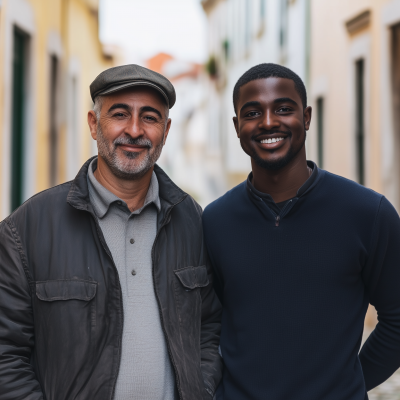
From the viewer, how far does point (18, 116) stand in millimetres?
7777

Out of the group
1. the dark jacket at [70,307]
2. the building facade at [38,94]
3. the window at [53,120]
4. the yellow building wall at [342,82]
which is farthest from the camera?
the window at [53,120]

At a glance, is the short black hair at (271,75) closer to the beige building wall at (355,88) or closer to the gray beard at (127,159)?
the gray beard at (127,159)

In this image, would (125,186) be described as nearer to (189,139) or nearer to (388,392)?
(388,392)

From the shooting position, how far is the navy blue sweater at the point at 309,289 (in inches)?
94.9

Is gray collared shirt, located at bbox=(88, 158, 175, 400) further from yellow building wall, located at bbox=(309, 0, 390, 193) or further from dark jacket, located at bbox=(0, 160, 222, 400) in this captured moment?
yellow building wall, located at bbox=(309, 0, 390, 193)

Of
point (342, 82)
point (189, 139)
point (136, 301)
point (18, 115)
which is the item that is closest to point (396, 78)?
point (342, 82)

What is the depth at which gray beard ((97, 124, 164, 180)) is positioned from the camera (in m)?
2.61

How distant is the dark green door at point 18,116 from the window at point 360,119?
15.0ft

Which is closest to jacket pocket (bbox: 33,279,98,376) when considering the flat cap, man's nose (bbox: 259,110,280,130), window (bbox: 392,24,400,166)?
the flat cap

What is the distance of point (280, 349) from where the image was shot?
2.42 m

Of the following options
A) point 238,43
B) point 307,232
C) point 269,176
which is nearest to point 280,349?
point 307,232

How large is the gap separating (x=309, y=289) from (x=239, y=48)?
15.7 meters

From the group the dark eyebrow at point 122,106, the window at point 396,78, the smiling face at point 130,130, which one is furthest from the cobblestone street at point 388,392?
the dark eyebrow at point 122,106

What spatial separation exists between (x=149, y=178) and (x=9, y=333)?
864 mm
